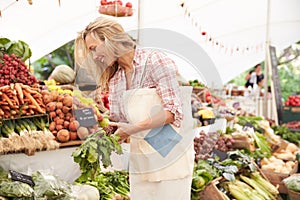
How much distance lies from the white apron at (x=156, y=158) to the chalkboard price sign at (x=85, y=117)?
0.49 metres

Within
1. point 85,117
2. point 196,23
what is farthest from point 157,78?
point 196,23

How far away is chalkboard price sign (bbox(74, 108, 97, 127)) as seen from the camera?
270 centimetres

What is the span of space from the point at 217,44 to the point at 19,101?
14.3 feet

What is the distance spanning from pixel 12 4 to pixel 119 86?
1692mm

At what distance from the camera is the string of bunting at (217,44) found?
5.56 meters

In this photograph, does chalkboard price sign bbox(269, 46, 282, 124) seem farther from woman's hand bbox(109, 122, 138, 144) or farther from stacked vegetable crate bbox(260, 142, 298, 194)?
woman's hand bbox(109, 122, 138, 144)

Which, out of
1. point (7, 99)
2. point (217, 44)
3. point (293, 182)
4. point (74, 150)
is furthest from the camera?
point (217, 44)

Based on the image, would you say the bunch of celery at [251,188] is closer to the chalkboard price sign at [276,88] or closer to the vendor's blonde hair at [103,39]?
the vendor's blonde hair at [103,39]

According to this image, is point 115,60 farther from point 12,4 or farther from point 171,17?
point 171,17

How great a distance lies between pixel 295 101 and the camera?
7250mm

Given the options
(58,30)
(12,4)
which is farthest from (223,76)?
(12,4)

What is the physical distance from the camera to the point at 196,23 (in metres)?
5.85

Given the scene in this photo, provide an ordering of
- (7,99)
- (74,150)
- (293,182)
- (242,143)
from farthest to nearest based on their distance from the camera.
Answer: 1. (242,143)
2. (293,182)
3. (74,150)
4. (7,99)

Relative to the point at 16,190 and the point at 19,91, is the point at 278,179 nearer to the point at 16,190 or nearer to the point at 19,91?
the point at 19,91
